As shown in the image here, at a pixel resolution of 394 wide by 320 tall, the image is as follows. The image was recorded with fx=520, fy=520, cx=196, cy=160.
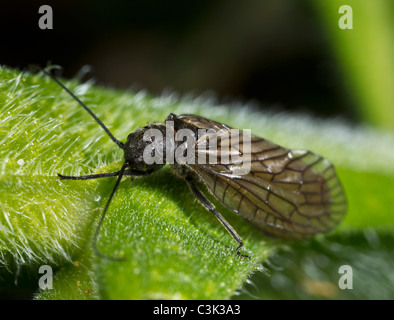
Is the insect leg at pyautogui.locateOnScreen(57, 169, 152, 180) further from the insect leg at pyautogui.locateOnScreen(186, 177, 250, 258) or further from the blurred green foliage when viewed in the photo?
the blurred green foliage

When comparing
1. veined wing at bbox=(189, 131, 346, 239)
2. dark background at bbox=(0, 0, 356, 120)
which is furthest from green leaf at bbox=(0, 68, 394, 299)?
dark background at bbox=(0, 0, 356, 120)

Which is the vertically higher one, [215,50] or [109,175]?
[215,50]

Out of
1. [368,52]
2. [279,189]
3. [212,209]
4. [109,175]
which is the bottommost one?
[212,209]

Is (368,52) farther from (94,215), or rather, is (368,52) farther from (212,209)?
(94,215)

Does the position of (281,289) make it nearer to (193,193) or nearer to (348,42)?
(193,193)

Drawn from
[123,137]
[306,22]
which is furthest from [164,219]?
[306,22]

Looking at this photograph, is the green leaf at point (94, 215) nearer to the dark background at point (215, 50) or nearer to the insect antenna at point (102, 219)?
the insect antenna at point (102, 219)

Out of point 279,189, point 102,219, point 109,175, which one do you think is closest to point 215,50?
point 279,189
